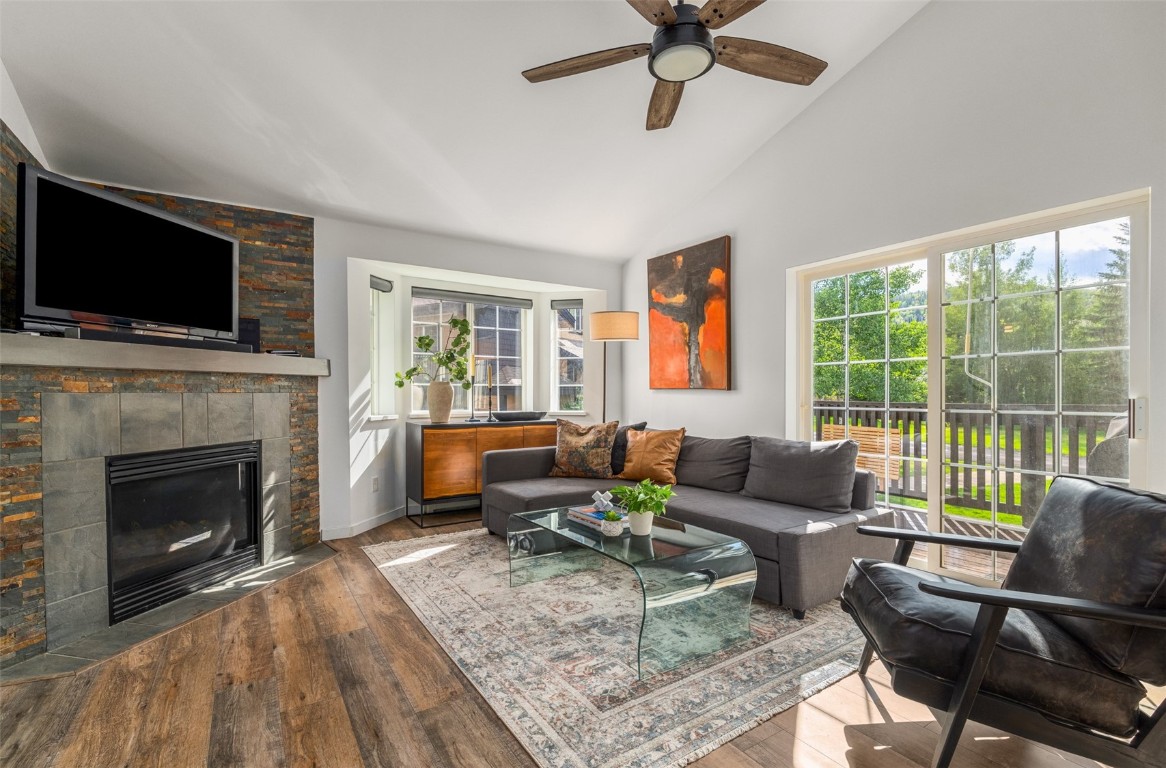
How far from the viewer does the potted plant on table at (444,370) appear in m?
4.57

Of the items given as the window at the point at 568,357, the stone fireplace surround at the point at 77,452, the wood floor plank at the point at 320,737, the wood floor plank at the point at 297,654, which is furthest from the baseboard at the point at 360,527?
the wood floor plank at the point at 320,737

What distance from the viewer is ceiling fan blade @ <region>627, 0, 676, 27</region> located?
75.0 inches

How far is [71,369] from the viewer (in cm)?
239

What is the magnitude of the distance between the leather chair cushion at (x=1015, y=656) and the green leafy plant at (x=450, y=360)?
12.1 ft

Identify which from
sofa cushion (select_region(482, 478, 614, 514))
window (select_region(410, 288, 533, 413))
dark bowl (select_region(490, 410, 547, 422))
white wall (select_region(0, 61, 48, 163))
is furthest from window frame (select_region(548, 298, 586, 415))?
white wall (select_region(0, 61, 48, 163))

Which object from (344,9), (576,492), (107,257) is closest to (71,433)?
(107,257)

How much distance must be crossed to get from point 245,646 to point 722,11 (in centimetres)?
316

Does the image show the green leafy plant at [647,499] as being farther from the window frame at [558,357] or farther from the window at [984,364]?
the window frame at [558,357]

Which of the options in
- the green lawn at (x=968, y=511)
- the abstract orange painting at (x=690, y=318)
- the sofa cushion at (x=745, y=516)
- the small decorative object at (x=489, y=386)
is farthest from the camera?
the small decorative object at (x=489, y=386)

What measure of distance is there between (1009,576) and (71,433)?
378 cm

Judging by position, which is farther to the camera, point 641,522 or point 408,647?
point 641,522

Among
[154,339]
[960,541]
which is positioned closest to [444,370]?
[154,339]

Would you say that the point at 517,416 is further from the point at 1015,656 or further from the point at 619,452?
the point at 1015,656

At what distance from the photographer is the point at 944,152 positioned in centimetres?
290
